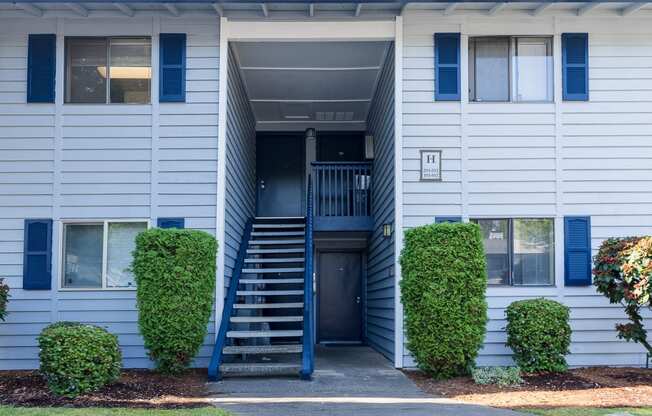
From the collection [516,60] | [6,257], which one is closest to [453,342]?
[516,60]

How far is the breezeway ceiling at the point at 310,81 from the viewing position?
37.0ft

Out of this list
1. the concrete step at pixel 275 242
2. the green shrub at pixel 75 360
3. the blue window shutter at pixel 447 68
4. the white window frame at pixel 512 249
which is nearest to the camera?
the green shrub at pixel 75 360

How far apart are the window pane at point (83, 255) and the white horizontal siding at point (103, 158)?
0.59ft

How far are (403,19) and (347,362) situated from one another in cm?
534

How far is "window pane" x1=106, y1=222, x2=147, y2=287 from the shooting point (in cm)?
1041

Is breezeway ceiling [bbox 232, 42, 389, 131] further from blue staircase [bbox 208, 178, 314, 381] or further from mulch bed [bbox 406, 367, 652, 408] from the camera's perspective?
mulch bed [bbox 406, 367, 652, 408]

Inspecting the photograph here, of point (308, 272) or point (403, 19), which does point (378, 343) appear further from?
point (403, 19)

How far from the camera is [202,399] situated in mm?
8133

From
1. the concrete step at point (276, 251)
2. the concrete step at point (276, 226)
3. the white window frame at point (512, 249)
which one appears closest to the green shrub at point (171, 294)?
the concrete step at point (276, 251)

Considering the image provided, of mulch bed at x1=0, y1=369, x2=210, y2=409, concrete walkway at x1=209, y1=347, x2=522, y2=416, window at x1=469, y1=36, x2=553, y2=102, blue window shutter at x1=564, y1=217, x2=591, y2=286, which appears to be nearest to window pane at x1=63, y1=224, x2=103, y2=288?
mulch bed at x1=0, y1=369, x2=210, y2=409

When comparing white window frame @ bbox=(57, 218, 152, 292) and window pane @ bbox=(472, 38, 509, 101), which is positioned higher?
window pane @ bbox=(472, 38, 509, 101)

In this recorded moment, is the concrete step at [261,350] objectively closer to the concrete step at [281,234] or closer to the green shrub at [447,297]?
the green shrub at [447,297]

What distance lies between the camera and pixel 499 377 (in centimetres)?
904

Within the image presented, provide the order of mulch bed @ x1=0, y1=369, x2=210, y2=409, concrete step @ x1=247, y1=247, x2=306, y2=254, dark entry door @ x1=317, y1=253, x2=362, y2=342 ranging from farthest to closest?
dark entry door @ x1=317, y1=253, x2=362, y2=342 → concrete step @ x1=247, y1=247, x2=306, y2=254 → mulch bed @ x1=0, y1=369, x2=210, y2=409
